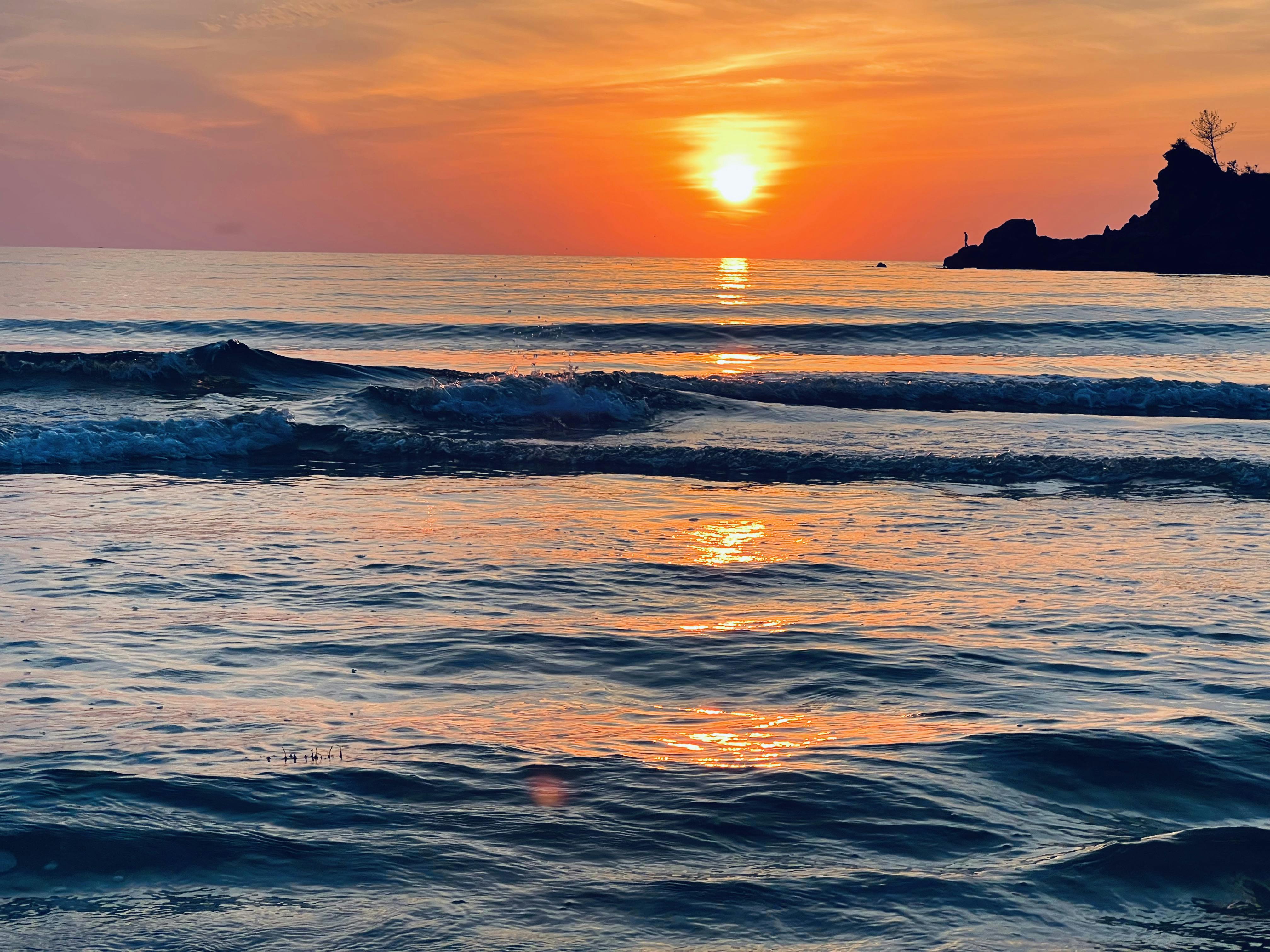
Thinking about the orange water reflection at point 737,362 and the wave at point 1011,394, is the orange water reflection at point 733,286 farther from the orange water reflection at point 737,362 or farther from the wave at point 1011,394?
the wave at point 1011,394

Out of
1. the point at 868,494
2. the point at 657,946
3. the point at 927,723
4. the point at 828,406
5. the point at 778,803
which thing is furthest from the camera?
the point at 828,406

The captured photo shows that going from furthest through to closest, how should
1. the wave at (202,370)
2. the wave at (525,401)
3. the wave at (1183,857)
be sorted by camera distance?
the wave at (202,370) < the wave at (525,401) < the wave at (1183,857)

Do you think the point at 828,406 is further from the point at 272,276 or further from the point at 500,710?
the point at 272,276

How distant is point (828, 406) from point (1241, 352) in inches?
702

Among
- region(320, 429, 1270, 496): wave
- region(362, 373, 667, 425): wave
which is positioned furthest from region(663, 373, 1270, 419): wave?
region(320, 429, 1270, 496): wave

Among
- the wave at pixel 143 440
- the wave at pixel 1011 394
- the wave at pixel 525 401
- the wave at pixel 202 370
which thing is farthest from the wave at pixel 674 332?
the wave at pixel 143 440

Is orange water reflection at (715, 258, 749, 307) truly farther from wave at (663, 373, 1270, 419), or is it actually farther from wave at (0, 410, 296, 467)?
wave at (0, 410, 296, 467)

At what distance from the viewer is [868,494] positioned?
1260 cm

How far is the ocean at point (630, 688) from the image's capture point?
3.82 m

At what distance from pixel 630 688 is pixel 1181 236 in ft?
365

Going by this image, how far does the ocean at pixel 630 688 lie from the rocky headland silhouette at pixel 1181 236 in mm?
91457

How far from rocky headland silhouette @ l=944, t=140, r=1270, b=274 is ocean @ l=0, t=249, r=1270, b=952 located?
9146 cm

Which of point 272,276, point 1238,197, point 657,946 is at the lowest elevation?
point 657,946

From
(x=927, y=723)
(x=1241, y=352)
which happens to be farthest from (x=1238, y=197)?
(x=927, y=723)
